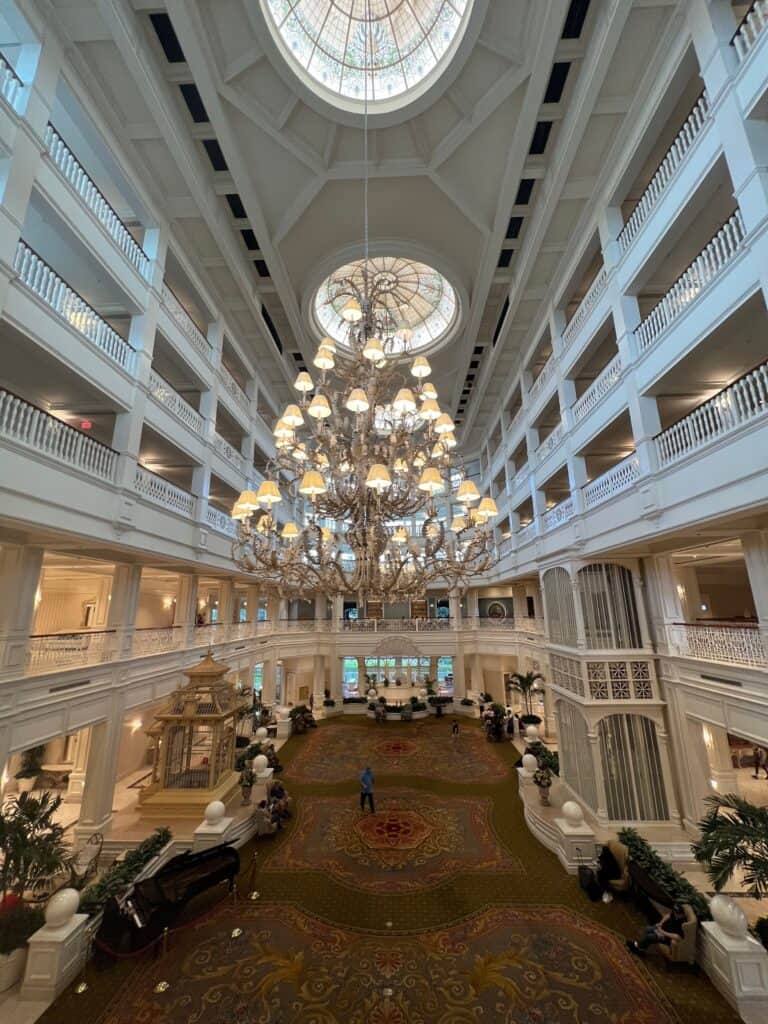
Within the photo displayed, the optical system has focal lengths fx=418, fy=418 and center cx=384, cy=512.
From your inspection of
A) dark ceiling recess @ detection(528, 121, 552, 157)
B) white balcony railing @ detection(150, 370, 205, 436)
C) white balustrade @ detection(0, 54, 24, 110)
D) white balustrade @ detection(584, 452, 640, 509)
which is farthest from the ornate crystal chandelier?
dark ceiling recess @ detection(528, 121, 552, 157)

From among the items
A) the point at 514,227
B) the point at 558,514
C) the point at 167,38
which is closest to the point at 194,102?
the point at 167,38

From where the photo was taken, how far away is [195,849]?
7.31 meters

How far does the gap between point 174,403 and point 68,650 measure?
5.34 metres

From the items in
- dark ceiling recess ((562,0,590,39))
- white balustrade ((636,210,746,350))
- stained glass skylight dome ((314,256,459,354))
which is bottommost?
white balustrade ((636,210,746,350))

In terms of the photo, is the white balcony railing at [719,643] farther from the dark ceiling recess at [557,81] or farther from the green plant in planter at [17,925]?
the green plant in planter at [17,925]

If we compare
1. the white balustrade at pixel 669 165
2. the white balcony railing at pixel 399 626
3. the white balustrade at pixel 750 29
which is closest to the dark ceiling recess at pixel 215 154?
the white balustrade at pixel 669 165

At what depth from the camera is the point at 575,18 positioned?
647 centimetres

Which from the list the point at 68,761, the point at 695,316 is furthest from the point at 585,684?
the point at 68,761

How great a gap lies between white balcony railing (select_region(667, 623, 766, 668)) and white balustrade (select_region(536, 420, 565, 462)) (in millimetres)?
5028

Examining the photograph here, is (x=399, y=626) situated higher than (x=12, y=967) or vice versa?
(x=399, y=626)

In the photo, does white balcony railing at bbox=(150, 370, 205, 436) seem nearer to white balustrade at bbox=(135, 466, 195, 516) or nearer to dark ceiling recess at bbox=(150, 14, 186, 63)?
white balustrade at bbox=(135, 466, 195, 516)

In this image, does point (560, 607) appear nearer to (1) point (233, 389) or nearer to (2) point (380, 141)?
(2) point (380, 141)

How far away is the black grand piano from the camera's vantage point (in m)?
5.10

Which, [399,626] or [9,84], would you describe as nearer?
[9,84]
